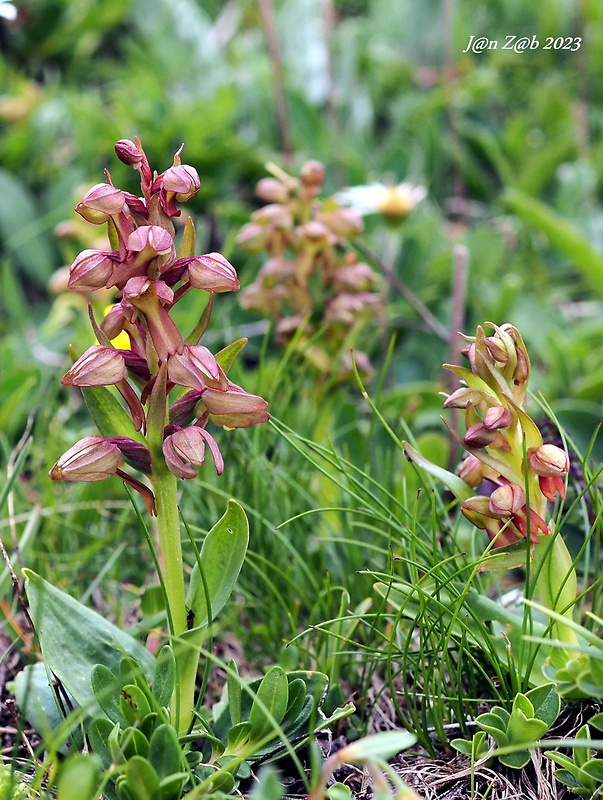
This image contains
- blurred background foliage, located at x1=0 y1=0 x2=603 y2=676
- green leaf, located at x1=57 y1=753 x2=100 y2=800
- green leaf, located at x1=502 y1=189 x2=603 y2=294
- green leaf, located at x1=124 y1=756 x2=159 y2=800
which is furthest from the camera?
green leaf, located at x1=502 y1=189 x2=603 y2=294

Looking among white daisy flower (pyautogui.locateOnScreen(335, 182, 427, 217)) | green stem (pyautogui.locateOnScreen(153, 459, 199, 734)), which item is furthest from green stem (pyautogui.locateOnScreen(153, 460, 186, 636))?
white daisy flower (pyautogui.locateOnScreen(335, 182, 427, 217))

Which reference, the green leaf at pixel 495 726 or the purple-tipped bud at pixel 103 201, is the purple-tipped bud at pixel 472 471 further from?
the purple-tipped bud at pixel 103 201

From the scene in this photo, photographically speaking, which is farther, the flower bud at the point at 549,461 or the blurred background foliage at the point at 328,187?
the blurred background foliage at the point at 328,187

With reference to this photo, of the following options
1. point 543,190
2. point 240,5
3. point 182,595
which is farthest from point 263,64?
point 182,595

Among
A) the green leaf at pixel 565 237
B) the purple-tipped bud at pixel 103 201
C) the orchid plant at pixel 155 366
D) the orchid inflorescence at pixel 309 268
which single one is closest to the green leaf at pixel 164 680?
the orchid plant at pixel 155 366

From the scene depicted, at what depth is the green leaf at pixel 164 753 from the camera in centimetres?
81

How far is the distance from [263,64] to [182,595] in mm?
2645

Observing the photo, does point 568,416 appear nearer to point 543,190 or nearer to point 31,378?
point 31,378

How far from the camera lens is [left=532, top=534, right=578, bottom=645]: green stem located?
93cm

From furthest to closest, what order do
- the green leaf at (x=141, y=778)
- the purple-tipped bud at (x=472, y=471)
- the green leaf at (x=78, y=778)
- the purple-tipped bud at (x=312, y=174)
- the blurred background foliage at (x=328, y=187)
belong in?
1. the purple-tipped bud at (x=312, y=174)
2. the blurred background foliage at (x=328, y=187)
3. the purple-tipped bud at (x=472, y=471)
4. the green leaf at (x=141, y=778)
5. the green leaf at (x=78, y=778)

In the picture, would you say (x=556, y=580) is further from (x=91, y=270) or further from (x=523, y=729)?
(x=91, y=270)

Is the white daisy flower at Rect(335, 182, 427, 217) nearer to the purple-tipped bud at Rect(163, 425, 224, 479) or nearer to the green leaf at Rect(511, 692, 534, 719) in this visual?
the purple-tipped bud at Rect(163, 425, 224, 479)

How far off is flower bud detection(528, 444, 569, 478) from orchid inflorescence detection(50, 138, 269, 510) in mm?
285

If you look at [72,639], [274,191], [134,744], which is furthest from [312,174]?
[134,744]
